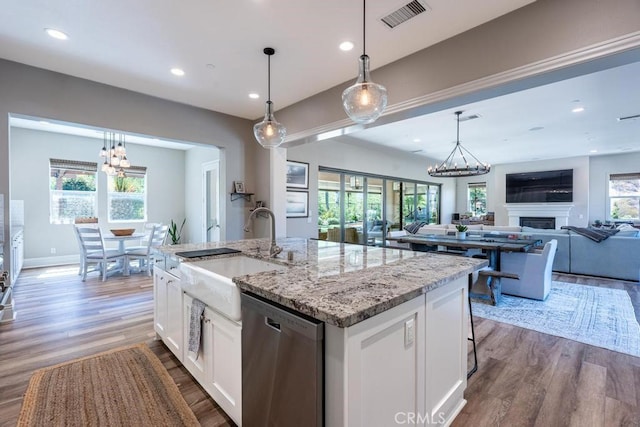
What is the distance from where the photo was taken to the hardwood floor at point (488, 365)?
185cm

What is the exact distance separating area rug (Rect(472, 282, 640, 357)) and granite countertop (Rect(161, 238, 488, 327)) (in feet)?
6.61

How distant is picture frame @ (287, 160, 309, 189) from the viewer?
5.60 metres

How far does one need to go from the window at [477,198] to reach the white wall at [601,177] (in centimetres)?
303

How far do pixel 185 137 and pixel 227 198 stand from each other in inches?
45.2

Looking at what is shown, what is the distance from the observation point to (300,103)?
4293mm

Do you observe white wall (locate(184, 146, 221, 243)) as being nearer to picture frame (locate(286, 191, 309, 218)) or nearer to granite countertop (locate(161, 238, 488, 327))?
picture frame (locate(286, 191, 309, 218))

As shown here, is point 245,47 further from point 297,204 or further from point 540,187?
point 540,187

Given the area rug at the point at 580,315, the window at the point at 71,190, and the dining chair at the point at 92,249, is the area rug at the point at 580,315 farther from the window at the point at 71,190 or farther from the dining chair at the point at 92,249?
the window at the point at 71,190

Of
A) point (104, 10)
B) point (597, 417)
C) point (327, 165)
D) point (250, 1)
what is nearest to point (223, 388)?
point (597, 417)

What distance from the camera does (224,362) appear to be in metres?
1.72

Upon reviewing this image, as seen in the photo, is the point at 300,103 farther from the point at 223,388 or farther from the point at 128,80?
the point at 223,388

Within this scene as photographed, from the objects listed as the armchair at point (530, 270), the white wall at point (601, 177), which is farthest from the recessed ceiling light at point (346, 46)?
the white wall at point (601, 177)

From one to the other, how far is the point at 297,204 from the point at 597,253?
5429 millimetres

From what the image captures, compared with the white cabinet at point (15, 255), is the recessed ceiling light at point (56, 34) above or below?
above
